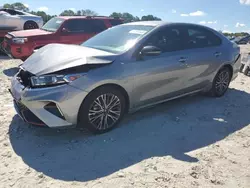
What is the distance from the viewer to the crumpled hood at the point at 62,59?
11.7 feet

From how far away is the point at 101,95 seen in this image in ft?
12.2

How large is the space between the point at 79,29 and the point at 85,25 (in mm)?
324

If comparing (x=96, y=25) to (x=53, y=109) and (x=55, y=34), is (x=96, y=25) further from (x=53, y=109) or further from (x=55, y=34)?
(x=53, y=109)

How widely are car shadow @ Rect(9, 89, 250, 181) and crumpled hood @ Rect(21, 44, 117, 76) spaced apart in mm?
966

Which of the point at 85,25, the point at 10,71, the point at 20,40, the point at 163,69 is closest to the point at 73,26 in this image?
the point at 85,25

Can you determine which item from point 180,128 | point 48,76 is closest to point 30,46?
point 48,76

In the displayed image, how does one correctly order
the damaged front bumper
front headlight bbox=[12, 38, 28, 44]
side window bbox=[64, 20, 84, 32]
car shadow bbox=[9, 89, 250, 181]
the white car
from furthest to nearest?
1. the white car
2. side window bbox=[64, 20, 84, 32]
3. front headlight bbox=[12, 38, 28, 44]
4. the damaged front bumper
5. car shadow bbox=[9, 89, 250, 181]

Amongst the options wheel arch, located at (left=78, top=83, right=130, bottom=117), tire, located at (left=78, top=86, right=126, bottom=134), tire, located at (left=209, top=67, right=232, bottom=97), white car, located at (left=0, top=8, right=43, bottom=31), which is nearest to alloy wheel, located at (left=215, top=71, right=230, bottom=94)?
tire, located at (left=209, top=67, right=232, bottom=97)

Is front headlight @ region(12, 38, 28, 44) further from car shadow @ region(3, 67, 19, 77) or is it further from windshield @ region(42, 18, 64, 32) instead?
windshield @ region(42, 18, 64, 32)

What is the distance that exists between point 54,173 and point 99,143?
32.3 inches

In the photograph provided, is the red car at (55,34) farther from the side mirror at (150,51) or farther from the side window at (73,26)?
the side mirror at (150,51)

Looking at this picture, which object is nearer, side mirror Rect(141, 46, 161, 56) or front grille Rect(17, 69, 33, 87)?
front grille Rect(17, 69, 33, 87)

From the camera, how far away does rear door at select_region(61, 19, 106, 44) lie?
28.9ft

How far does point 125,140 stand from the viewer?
379 cm
